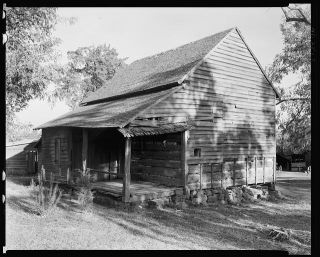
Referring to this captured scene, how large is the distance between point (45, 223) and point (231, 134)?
1046 cm

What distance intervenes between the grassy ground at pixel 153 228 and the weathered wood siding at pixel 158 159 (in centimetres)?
223

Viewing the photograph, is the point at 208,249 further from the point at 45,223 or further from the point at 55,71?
the point at 55,71

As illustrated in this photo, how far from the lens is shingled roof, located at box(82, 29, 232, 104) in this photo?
16.6m

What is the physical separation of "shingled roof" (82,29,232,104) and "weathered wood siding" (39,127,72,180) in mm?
3781

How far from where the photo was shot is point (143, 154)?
16859 mm

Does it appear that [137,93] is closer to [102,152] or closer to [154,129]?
[102,152]

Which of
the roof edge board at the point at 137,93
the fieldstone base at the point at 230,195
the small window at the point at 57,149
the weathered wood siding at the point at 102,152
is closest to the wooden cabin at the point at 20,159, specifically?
the roof edge board at the point at 137,93

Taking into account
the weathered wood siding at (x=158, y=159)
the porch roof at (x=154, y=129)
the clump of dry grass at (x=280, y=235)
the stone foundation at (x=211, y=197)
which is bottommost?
the clump of dry grass at (x=280, y=235)

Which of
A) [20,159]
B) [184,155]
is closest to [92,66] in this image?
[20,159]

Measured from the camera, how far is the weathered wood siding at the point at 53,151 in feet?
59.7

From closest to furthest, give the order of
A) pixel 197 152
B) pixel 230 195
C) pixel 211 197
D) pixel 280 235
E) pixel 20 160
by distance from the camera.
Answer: pixel 280 235 < pixel 211 197 < pixel 197 152 < pixel 230 195 < pixel 20 160

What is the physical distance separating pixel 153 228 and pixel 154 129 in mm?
4488

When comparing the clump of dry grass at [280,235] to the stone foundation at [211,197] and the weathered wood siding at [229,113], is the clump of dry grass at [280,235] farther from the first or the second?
the weathered wood siding at [229,113]

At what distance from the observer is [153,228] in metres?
10.3
